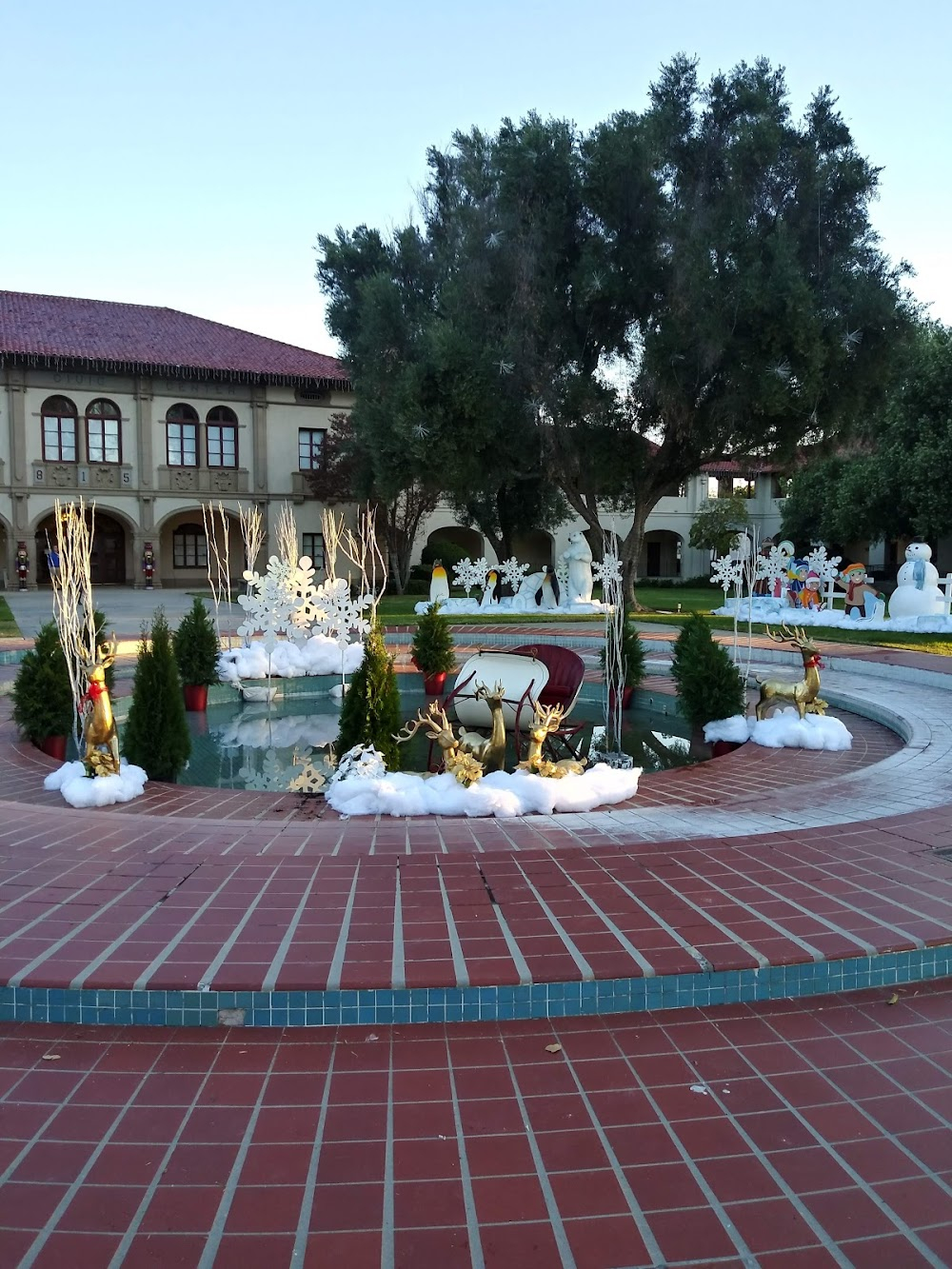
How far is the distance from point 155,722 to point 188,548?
2697cm

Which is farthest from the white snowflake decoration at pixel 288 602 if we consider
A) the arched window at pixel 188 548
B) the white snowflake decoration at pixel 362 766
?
the arched window at pixel 188 548

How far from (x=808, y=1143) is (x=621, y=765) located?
17.0 ft

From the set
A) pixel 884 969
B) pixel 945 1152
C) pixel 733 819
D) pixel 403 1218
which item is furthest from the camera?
pixel 733 819

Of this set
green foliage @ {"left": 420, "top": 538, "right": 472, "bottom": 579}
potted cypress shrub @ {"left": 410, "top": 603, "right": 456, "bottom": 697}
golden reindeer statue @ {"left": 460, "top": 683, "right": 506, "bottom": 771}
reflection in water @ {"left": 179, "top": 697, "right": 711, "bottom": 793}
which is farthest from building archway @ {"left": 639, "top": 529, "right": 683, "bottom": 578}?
golden reindeer statue @ {"left": 460, "top": 683, "right": 506, "bottom": 771}

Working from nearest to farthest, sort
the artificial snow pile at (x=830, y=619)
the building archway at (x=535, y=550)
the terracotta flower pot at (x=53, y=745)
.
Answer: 1. the terracotta flower pot at (x=53, y=745)
2. the artificial snow pile at (x=830, y=619)
3. the building archway at (x=535, y=550)

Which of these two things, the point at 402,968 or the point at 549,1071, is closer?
the point at 549,1071

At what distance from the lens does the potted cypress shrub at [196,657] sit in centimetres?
1022

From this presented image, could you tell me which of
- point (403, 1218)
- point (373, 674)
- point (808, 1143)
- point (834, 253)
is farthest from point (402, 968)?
point (834, 253)

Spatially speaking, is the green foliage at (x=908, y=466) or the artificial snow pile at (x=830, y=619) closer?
the artificial snow pile at (x=830, y=619)

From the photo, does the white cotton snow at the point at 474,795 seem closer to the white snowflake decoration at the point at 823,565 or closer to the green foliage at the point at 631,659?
the green foliage at the point at 631,659

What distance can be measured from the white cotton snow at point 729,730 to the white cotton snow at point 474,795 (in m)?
2.62

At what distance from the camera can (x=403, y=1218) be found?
7.02ft

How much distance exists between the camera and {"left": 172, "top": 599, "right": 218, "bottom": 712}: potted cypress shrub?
10.2m

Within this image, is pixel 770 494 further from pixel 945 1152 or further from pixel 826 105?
pixel 945 1152
